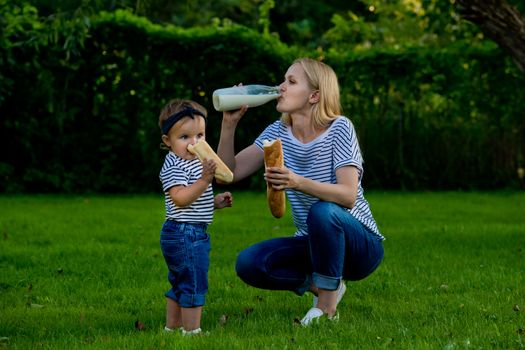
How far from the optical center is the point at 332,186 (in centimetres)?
497

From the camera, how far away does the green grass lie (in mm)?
4719

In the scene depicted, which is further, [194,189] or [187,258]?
[187,258]

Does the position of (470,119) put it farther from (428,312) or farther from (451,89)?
(428,312)

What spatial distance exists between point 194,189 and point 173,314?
710 mm

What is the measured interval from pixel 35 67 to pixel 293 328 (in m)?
8.55

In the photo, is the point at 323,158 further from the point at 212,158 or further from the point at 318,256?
the point at 212,158

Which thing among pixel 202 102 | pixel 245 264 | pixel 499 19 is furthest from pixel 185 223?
pixel 202 102

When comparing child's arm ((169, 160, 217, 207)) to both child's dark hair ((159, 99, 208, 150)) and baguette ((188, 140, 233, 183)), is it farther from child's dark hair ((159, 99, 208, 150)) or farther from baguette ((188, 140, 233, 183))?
child's dark hair ((159, 99, 208, 150))

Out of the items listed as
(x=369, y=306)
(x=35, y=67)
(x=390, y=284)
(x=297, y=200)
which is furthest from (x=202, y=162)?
(x=35, y=67)

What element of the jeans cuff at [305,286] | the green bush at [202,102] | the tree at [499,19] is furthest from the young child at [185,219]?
the green bush at [202,102]

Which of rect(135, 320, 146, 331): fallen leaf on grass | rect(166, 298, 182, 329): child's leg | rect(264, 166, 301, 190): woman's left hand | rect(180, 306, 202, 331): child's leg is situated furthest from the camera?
rect(135, 320, 146, 331): fallen leaf on grass

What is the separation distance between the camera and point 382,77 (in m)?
13.7

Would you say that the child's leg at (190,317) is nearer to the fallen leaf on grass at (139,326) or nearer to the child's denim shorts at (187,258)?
the child's denim shorts at (187,258)

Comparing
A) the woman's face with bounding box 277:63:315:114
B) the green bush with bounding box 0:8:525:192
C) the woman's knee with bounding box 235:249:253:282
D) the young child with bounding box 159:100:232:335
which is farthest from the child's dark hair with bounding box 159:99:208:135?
the green bush with bounding box 0:8:525:192
